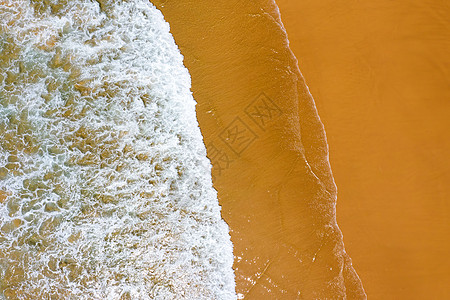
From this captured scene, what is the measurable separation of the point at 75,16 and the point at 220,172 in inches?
83.7

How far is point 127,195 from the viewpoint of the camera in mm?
3334

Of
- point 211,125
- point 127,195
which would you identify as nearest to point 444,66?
point 211,125

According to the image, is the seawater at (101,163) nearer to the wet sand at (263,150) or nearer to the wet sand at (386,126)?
the wet sand at (263,150)

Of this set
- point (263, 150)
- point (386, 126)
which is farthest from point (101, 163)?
point (386, 126)

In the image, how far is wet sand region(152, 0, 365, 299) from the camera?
325 centimetres

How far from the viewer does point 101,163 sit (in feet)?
11.0

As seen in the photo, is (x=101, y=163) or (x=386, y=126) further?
(x=386, y=126)

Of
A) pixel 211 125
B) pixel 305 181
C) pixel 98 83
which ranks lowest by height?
pixel 305 181

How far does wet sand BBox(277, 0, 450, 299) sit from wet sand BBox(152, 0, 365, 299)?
178 mm

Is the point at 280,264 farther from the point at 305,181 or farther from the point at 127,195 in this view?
the point at 127,195

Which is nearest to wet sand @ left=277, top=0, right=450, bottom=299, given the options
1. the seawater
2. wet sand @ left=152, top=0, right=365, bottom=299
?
wet sand @ left=152, top=0, right=365, bottom=299

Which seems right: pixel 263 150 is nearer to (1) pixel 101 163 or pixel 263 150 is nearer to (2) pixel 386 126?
(2) pixel 386 126

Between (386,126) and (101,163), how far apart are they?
2.81 m

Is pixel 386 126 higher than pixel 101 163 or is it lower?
lower
